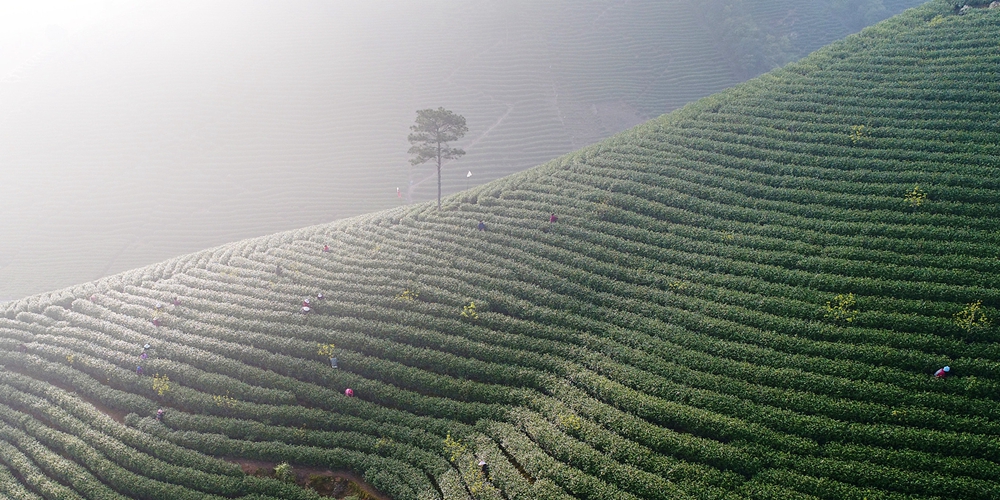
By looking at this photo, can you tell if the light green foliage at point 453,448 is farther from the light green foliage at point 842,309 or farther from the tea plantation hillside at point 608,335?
the light green foliage at point 842,309

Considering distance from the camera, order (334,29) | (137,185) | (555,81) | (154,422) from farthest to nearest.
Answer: (334,29), (555,81), (137,185), (154,422)

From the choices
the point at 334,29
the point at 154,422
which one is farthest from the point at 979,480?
the point at 334,29

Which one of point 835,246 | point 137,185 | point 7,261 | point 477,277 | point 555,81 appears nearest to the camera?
point 835,246

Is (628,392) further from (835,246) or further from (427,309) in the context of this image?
(835,246)

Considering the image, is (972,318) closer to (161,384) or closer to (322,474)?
(322,474)

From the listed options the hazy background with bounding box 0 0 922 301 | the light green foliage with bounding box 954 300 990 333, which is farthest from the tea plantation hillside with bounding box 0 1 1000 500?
the hazy background with bounding box 0 0 922 301

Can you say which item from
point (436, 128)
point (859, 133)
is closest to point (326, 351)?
point (436, 128)

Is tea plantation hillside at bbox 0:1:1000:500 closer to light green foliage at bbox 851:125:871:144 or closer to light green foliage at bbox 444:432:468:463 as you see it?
light green foliage at bbox 444:432:468:463
